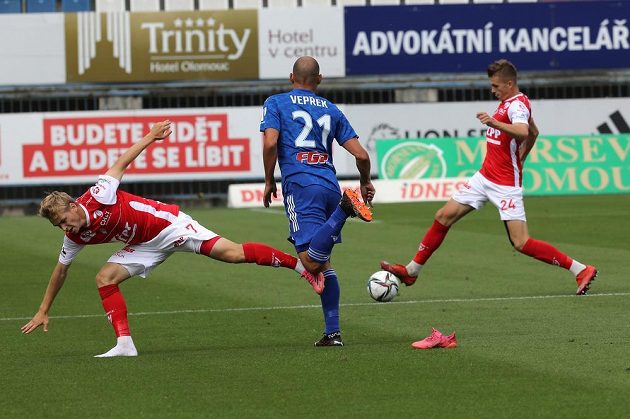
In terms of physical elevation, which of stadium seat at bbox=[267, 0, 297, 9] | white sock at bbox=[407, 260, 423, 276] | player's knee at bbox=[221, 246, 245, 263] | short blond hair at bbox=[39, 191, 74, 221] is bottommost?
white sock at bbox=[407, 260, 423, 276]

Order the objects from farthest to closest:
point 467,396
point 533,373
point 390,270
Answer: point 390,270
point 533,373
point 467,396

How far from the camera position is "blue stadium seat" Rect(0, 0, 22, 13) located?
1631 inches

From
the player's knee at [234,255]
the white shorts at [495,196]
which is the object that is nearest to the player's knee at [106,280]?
the player's knee at [234,255]

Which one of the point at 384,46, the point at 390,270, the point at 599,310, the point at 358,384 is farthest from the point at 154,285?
the point at 384,46

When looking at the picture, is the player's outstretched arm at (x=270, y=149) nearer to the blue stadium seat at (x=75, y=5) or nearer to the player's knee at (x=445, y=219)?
the player's knee at (x=445, y=219)

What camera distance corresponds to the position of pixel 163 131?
396 inches

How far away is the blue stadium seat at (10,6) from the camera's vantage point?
41.4 m

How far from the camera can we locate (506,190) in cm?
1371

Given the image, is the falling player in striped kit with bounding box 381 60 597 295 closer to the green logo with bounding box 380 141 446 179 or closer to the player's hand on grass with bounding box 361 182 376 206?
the player's hand on grass with bounding box 361 182 376 206

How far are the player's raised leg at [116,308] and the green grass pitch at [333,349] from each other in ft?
0.51

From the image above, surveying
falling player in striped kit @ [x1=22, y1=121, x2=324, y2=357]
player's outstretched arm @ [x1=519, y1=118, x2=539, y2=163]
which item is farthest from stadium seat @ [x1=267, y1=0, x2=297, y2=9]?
falling player in striped kit @ [x1=22, y1=121, x2=324, y2=357]

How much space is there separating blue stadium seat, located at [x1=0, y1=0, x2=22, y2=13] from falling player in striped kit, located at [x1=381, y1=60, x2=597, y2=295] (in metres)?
29.5

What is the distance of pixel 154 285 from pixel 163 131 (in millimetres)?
5933

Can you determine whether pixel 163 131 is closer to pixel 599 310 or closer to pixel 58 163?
pixel 599 310
